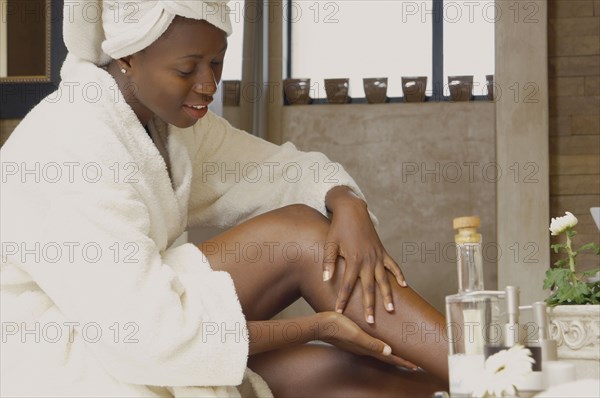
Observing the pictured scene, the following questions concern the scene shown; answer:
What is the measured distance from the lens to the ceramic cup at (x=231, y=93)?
414cm

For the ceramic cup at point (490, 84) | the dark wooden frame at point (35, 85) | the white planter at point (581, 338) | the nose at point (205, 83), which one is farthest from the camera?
the ceramic cup at point (490, 84)

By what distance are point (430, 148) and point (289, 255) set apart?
3.47 meters

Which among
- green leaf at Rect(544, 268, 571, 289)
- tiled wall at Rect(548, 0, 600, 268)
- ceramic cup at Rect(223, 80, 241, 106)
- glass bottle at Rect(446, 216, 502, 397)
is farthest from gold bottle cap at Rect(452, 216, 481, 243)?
tiled wall at Rect(548, 0, 600, 268)

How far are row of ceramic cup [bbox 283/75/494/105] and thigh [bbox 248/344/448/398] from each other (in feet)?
11.2

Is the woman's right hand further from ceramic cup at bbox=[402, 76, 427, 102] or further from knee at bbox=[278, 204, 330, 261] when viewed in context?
ceramic cup at bbox=[402, 76, 427, 102]

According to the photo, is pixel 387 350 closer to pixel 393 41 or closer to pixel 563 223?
pixel 563 223

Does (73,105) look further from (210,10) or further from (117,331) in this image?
(117,331)

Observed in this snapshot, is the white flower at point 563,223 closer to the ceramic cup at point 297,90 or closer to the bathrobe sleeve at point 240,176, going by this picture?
the bathrobe sleeve at point 240,176

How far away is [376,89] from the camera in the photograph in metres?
4.95

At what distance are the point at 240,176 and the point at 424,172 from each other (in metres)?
3.15

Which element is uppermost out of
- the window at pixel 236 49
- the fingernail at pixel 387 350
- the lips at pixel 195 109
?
the window at pixel 236 49

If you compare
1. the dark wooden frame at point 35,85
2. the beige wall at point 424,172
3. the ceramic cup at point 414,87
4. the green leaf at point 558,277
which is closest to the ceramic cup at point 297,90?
the beige wall at point 424,172

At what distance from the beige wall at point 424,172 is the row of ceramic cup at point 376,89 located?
2.0 inches

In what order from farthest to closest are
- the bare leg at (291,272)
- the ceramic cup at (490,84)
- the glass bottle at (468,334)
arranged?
the ceramic cup at (490,84), the bare leg at (291,272), the glass bottle at (468,334)
